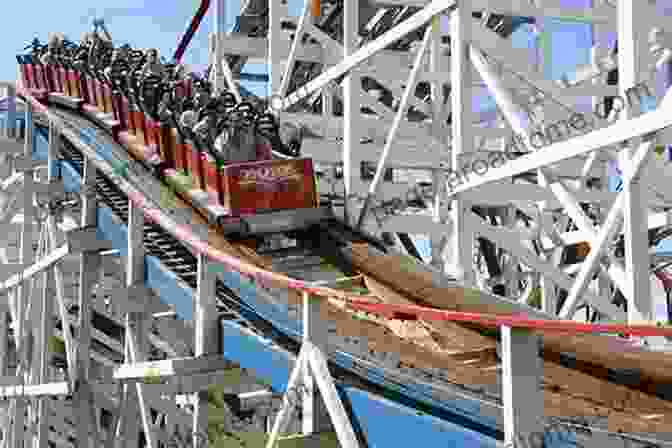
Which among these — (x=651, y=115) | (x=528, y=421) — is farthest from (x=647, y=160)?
(x=528, y=421)

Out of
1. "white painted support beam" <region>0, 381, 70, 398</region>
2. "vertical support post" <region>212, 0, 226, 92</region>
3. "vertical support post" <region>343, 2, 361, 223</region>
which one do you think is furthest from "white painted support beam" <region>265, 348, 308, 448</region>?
"vertical support post" <region>212, 0, 226, 92</region>

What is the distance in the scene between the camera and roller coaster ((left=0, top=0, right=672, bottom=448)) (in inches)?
180

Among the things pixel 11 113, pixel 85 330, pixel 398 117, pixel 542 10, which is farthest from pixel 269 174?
pixel 11 113

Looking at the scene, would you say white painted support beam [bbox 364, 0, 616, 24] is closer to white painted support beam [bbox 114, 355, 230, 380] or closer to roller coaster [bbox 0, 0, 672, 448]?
roller coaster [bbox 0, 0, 672, 448]

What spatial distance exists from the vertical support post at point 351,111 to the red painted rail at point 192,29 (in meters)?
8.75

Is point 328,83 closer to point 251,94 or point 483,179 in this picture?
point 483,179

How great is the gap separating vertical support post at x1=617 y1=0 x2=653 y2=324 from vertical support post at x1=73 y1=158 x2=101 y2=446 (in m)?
4.77

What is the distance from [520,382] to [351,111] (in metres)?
8.04

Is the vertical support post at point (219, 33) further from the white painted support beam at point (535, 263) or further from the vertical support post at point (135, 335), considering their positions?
the vertical support post at point (135, 335)

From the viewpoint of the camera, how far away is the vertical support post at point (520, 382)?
328 centimetres

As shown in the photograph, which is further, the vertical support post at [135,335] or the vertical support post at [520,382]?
the vertical support post at [135,335]

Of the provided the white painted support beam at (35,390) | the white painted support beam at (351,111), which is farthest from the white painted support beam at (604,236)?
the white painted support beam at (35,390)

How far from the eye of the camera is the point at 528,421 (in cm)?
333

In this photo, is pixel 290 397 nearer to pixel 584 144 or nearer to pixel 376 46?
pixel 584 144
